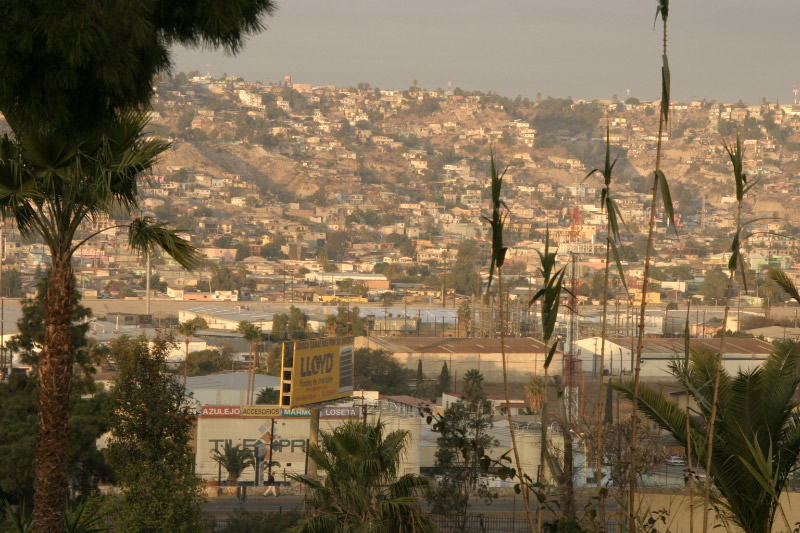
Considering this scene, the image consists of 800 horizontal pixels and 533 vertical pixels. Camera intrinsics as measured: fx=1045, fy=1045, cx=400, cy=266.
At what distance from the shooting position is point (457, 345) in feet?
149

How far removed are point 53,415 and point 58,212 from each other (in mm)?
894

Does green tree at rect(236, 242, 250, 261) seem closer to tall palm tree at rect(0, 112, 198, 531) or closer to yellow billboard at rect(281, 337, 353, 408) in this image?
yellow billboard at rect(281, 337, 353, 408)

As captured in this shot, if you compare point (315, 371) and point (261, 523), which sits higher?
point (315, 371)

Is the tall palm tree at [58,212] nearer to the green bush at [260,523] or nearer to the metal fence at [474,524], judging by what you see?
the green bush at [260,523]

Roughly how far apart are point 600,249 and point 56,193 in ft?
412

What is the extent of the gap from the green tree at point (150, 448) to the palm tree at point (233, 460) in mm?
11040

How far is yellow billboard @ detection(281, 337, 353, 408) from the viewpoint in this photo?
58.8 feet

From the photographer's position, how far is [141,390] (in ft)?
33.2

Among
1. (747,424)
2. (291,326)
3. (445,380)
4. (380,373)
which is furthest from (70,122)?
(291,326)

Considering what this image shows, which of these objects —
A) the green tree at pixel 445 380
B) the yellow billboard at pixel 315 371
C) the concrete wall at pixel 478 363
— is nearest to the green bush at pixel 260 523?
the yellow billboard at pixel 315 371

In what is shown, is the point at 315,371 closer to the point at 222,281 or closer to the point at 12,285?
the point at 12,285

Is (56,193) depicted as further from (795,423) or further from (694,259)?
(694,259)

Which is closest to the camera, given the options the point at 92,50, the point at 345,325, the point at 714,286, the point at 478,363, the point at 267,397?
the point at 92,50

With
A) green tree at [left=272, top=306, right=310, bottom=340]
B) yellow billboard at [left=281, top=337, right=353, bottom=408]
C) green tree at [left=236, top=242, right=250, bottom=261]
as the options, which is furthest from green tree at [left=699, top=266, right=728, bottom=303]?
yellow billboard at [left=281, top=337, right=353, bottom=408]
